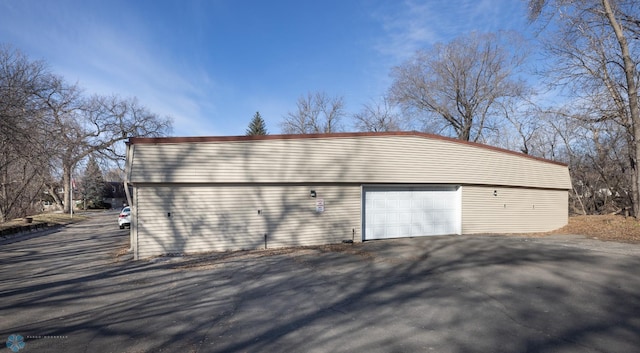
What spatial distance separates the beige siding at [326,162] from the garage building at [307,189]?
0.11 ft

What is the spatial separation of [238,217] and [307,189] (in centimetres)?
255

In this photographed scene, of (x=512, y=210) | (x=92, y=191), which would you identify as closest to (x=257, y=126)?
(x=92, y=191)

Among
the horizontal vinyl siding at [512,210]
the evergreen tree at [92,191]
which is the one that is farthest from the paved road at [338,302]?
the evergreen tree at [92,191]

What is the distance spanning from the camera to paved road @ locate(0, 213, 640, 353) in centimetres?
439

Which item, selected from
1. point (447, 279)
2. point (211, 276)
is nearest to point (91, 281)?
point (211, 276)

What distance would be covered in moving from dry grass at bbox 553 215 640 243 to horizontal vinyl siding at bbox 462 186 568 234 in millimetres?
987

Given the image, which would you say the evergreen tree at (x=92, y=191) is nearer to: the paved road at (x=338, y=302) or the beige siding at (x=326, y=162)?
the beige siding at (x=326, y=162)

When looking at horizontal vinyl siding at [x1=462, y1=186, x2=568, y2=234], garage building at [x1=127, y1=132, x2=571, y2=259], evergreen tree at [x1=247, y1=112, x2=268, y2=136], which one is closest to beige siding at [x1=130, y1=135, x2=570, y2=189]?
garage building at [x1=127, y1=132, x2=571, y2=259]

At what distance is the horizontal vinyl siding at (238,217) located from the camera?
10.6 m

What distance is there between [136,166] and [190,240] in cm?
283

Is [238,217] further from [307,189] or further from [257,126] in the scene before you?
[257,126]

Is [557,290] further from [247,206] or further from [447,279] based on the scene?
[247,206]

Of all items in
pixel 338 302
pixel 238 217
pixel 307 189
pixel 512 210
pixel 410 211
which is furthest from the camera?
pixel 512 210

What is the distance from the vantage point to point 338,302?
597 centimetres
